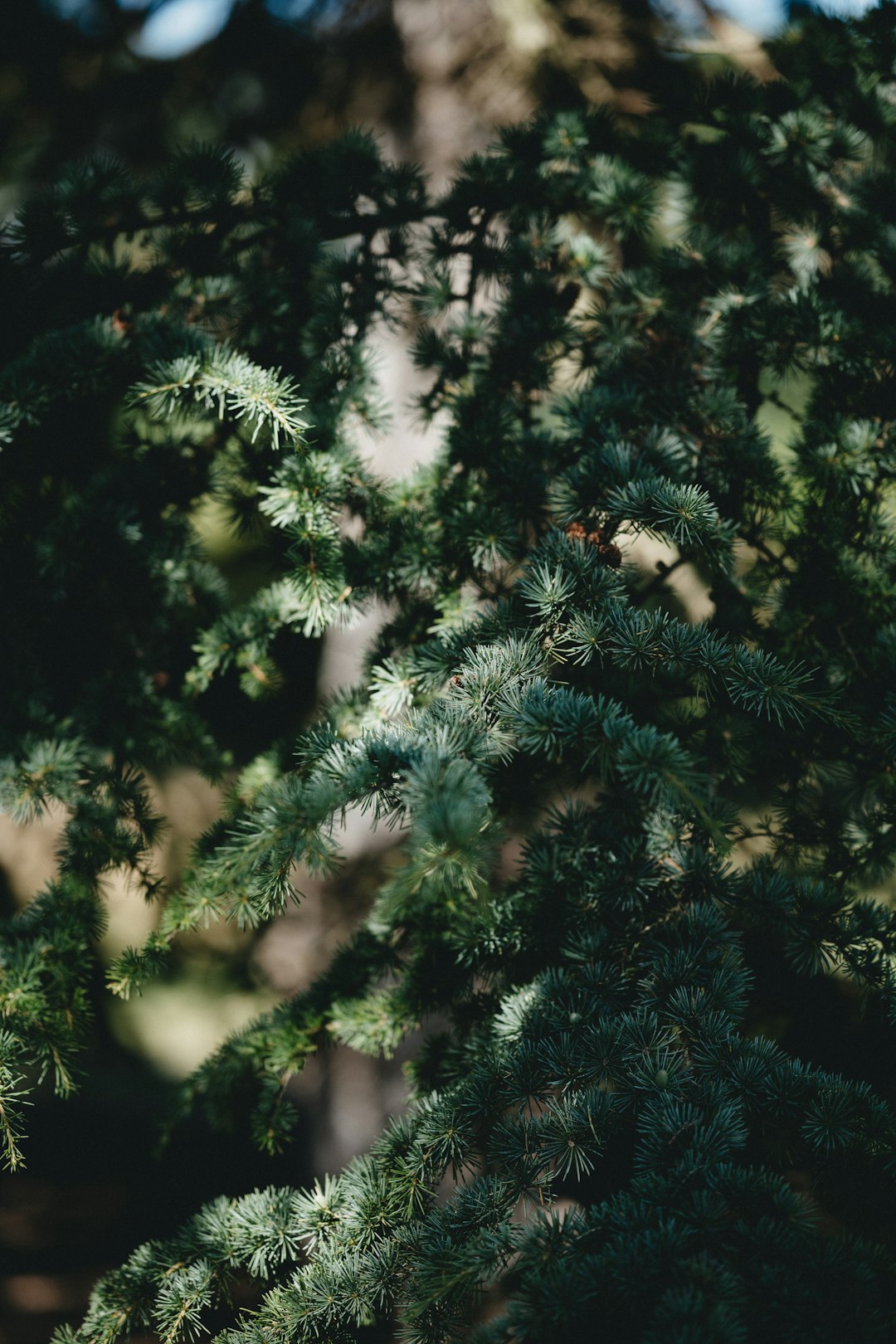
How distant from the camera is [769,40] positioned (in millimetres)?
1267

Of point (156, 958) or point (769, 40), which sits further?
point (769, 40)

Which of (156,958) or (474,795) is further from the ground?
(156,958)

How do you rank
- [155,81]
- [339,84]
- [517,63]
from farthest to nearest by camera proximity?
[155,81], [339,84], [517,63]

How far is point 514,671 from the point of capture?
0.73 metres

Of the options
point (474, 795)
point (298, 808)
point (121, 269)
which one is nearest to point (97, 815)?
point (298, 808)

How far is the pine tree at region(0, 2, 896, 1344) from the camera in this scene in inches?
26.4

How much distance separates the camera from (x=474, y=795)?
601 millimetres

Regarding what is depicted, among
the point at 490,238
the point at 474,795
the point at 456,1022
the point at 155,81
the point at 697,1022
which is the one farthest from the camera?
the point at 155,81

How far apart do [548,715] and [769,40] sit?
1.40 meters

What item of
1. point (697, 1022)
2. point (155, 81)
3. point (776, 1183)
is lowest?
point (776, 1183)

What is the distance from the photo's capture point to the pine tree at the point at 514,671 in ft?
2.20

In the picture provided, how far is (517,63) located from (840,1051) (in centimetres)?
202

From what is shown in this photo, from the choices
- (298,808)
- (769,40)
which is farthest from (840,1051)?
(769,40)

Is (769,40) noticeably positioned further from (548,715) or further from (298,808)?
(298,808)
